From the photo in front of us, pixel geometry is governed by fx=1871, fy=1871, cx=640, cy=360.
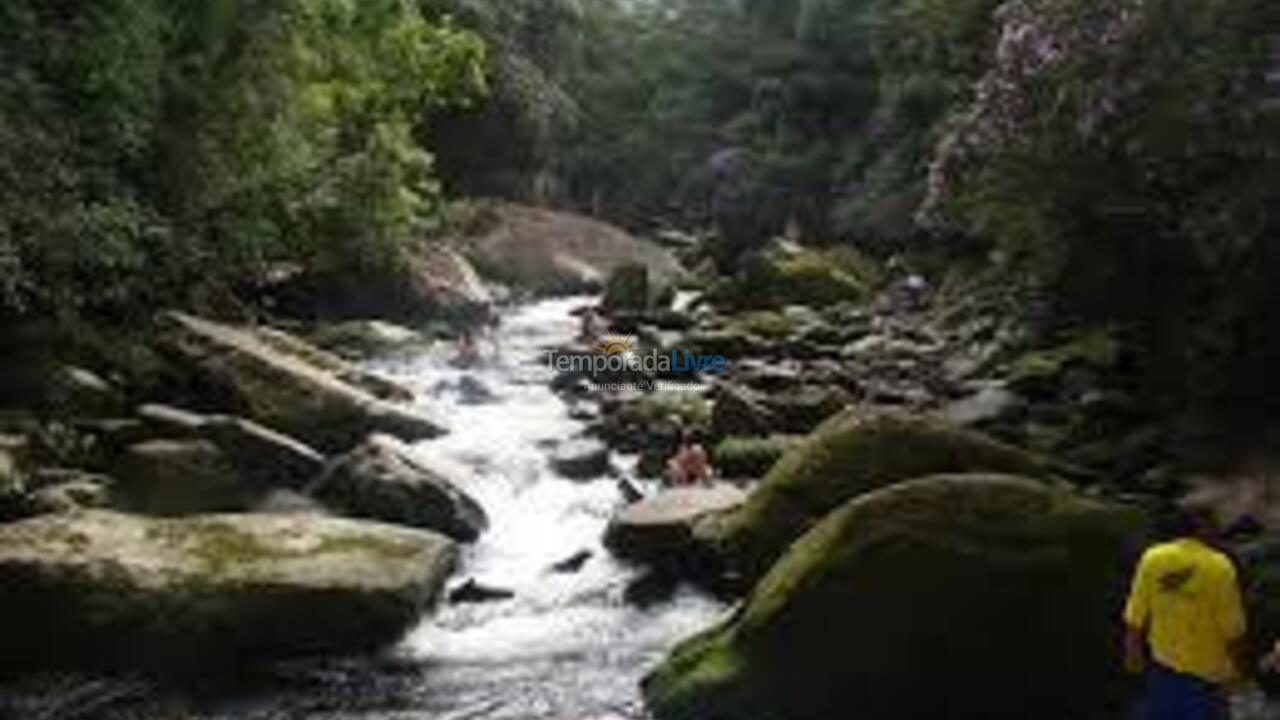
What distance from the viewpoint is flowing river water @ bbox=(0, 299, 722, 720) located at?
1434 centimetres

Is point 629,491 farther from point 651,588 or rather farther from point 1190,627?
point 1190,627

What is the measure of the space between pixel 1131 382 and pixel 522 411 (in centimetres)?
896

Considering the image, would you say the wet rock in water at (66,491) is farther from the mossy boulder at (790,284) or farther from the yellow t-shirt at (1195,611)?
the mossy boulder at (790,284)

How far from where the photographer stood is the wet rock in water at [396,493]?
1892 cm

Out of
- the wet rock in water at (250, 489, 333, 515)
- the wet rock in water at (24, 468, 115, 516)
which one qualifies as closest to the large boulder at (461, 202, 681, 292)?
the wet rock in water at (250, 489, 333, 515)

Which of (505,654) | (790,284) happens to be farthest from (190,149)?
(790,284)

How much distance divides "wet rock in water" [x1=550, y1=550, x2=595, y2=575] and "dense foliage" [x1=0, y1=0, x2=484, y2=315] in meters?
5.97

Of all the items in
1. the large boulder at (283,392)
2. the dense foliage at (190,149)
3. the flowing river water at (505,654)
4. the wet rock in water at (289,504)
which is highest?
the dense foliage at (190,149)

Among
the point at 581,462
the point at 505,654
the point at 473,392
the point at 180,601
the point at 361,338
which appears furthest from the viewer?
the point at 361,338

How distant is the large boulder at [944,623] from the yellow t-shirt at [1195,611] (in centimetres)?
280

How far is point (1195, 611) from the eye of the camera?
9953mm

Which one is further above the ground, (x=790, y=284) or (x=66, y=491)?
(x=790, y=284)

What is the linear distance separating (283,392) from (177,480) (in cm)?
336

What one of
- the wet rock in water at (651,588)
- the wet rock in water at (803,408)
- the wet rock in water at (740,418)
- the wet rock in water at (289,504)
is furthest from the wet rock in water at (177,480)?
the wet rock in water at (803,408)
